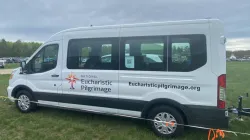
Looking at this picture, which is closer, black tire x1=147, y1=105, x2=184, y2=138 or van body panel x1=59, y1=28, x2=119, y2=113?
black tire x1=147, y1=105, x2=184, y2=138

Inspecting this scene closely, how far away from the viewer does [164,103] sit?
448 cm

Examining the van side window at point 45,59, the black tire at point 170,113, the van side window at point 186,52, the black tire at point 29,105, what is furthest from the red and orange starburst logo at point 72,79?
the van side window at point 186,52

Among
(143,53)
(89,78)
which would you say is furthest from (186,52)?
(89,78)

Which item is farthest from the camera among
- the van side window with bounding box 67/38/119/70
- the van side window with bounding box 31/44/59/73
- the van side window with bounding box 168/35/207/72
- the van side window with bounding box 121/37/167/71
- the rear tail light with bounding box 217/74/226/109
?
the van side window with bounding box 31/44/59/73

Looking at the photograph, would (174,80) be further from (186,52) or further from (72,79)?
(72,79)

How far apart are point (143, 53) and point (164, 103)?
1.16 metres

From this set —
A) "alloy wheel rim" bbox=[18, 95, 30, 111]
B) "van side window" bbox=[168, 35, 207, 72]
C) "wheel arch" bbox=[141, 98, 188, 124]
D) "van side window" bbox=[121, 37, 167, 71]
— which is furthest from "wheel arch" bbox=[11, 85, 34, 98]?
"van side window" bbox=[168, 35, 207, 72]

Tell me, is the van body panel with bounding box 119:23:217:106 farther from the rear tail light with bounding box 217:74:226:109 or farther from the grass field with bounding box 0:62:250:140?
the grass field with bounding box 0:62:250:140

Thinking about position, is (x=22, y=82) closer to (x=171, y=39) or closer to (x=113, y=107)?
(x=113, y=107)

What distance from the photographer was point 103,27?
5.14m

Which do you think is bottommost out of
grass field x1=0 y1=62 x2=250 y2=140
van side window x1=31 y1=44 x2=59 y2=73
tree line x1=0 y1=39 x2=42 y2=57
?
grass field x1=0 y1=62 x2=250 y2=140

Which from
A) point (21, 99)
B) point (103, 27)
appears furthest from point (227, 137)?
point (21, 99)

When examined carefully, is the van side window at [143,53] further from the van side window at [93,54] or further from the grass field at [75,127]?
the grass field at [75,127]

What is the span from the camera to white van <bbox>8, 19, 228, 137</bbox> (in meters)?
4.13
